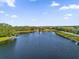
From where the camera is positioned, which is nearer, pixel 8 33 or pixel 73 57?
pixel 73 57

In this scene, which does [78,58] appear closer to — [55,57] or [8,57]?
[55,57]

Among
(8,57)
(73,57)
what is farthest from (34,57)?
(73,57)

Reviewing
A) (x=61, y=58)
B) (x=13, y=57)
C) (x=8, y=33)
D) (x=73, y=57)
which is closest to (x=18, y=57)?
(x=13, y=57)

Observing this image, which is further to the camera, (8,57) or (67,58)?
(8,57)

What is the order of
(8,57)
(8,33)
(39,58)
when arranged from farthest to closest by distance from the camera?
1. (8,33)
2. (8,57)
3. (39,58)

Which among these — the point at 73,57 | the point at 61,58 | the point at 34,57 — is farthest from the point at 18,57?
the point at 73,57

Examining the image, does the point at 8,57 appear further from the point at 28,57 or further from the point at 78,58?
the point at 78,58

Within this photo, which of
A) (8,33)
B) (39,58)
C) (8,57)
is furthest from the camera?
(8,33)
